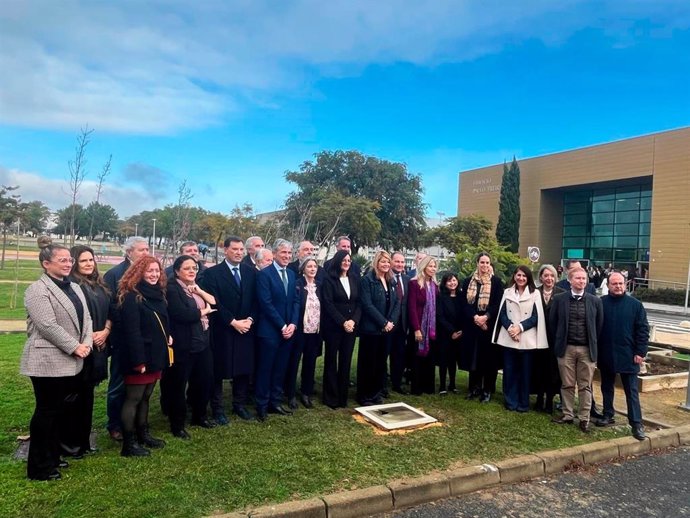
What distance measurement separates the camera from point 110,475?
3.81m

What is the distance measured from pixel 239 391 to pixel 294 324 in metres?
0.94

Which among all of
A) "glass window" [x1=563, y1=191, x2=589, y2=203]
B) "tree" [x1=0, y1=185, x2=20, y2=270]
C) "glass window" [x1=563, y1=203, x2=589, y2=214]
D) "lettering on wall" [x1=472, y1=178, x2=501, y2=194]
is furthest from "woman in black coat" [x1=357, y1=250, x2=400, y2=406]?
"lettering on wall" [x1=472, y1=178, x2=501, y2=194]

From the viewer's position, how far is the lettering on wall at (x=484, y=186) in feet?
150

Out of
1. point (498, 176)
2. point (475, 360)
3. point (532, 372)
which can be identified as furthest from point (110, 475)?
point (498, 176)

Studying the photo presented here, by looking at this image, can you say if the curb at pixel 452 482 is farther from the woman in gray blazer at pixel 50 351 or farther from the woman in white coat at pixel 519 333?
the woman in gray blazer at pixel 50 351

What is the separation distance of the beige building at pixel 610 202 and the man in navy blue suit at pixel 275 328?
31.9m

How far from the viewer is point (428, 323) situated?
21.5 feet

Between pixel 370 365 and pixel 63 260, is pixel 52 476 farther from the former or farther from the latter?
pixel 370 365

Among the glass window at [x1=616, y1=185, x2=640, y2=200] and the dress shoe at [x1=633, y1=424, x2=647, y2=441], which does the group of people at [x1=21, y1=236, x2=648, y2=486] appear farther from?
the glass window at [x1=616, y1=185, x2=640, y2=200]

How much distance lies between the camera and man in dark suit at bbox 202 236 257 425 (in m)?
5.27

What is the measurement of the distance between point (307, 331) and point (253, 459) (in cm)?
178

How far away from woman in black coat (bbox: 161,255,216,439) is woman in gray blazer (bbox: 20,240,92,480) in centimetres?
85

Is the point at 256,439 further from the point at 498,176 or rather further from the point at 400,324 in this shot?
the point at 498,176

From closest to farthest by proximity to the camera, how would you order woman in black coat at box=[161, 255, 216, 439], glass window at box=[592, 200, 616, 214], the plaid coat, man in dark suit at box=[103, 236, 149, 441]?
the plaid coat, man in dark suit at box=[103, 236, 149, 441], woman in black coat at box=[161, 255, 216, 439], glass window at box=[592, 200, 616, 214]
